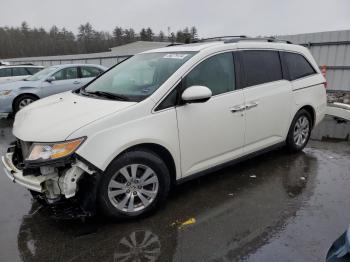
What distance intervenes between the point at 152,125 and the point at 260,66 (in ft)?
6.74

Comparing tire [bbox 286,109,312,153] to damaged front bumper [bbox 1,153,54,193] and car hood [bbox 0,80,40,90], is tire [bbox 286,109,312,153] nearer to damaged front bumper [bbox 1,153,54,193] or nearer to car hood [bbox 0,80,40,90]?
damaged front bumper [bbox 1,153,54,193]

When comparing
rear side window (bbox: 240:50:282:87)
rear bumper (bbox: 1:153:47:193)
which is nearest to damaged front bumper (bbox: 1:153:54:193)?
rear bumper (bbox: 1:153:47:193)

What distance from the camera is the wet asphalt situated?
2.94 metres

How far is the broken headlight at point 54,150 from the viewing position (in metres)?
2.95

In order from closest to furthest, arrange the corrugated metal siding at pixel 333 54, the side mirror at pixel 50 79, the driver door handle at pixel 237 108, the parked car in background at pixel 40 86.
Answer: the driver door handle at pixel 237 108, the parked car in background at pixel 40 86, the side mirror at pixel 50 79, the corrugated metal siding at pixel 333 54

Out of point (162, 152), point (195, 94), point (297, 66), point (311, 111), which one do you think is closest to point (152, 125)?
point (162, 152)

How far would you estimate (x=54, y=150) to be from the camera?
117 inches

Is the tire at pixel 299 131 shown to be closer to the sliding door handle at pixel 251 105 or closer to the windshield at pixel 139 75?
the sliding door handle at pixel 251 105

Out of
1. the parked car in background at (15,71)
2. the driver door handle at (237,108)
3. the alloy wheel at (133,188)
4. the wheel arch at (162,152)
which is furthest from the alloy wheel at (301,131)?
the parked car in background at (15,71)

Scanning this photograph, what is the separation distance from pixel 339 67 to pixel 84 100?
29.7ft

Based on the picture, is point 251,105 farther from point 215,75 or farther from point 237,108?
point 215,75

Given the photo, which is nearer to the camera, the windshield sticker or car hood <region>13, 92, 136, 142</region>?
car hood <region>13, 92, 136, 142</region>

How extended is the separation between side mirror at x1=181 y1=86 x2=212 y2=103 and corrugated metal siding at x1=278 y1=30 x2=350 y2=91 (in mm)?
8230

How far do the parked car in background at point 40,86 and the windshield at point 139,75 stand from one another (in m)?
5.61
